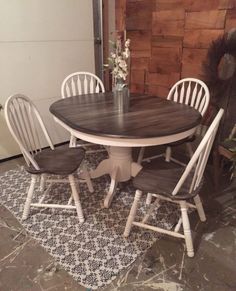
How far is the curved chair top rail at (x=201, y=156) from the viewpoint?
1.32 meters

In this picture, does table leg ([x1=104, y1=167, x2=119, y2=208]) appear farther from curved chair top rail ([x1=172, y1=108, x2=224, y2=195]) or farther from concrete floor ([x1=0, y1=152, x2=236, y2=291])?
curved chair top rail ([x1=172, y1=108, x2=224, y2=195])

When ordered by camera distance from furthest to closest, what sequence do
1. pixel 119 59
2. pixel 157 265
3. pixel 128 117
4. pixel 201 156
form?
pixel 119 59, pixel 128 117, pixel 157 265, pixel 201 156

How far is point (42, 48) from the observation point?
288 centimetres

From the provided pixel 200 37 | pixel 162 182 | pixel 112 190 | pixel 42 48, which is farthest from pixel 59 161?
pixel 200 37

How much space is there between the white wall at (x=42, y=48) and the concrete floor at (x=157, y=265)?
1.48 meters

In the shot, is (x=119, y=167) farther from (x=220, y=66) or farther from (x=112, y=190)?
(x=220, y=66)

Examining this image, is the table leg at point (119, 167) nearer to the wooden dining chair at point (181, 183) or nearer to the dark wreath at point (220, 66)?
A: the wooden dining chair at point (181, 183)

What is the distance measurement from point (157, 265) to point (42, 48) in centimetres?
246

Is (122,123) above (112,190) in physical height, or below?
above

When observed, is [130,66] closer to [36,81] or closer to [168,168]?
[36,81]

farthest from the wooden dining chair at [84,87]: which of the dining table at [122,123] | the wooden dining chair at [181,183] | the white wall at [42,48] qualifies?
the wooden dining chair at [181,183]

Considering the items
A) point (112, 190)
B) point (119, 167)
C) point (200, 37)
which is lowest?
point (112, 190)

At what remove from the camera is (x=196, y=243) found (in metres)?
1.73

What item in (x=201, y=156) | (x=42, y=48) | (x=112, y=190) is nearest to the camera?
(x=201, y=156)
